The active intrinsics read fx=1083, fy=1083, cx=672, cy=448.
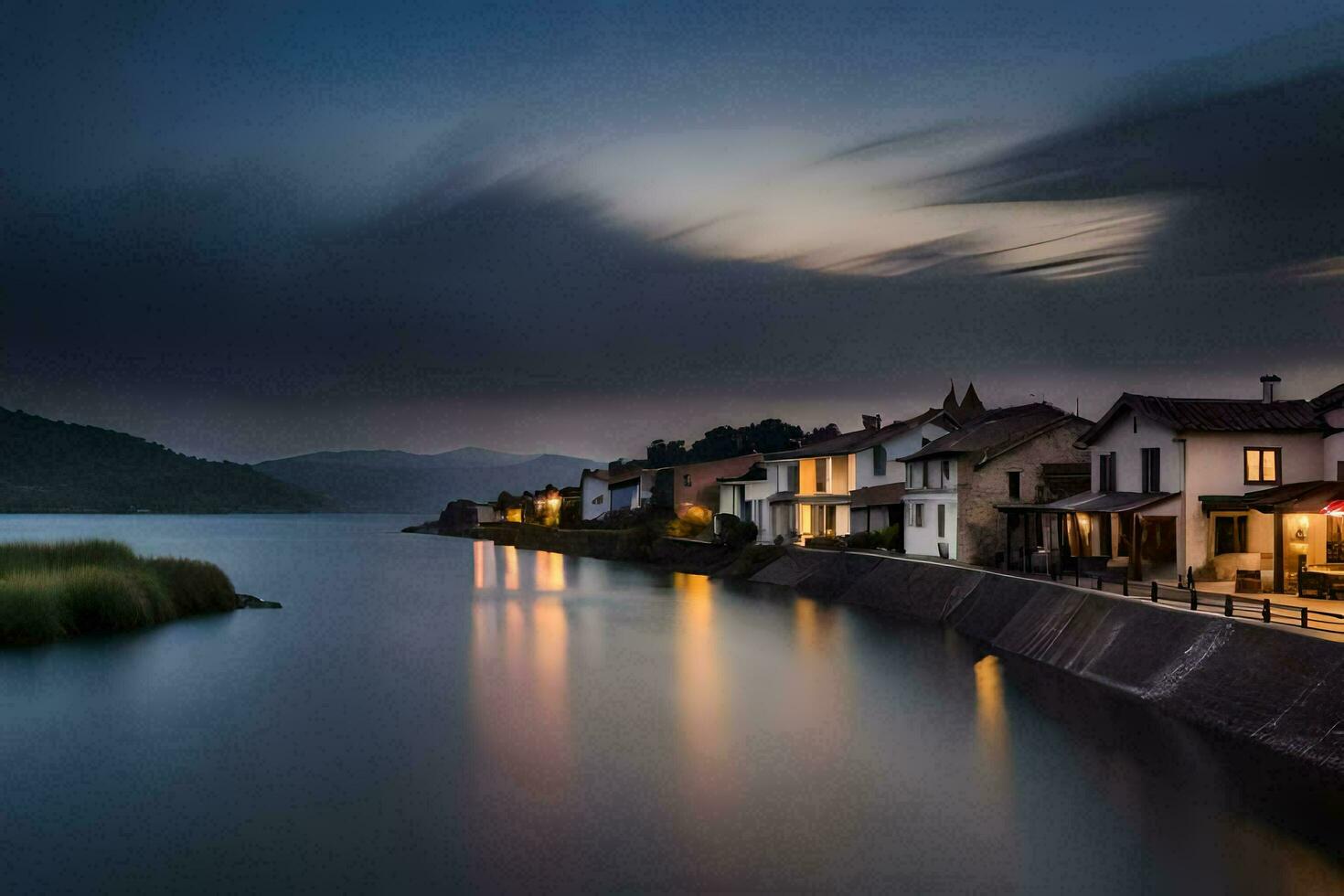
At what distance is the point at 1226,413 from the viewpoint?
33.0m

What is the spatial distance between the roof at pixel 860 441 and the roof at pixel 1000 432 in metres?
5.62

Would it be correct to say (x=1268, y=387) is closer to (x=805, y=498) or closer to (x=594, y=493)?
(x=805, y=498)

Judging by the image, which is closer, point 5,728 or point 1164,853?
point 1164,853

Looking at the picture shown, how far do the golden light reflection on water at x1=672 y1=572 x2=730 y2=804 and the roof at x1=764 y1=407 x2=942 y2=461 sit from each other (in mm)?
15695

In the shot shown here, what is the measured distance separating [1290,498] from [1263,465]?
14.5ft

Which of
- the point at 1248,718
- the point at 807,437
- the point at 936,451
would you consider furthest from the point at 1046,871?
the point at 807,437

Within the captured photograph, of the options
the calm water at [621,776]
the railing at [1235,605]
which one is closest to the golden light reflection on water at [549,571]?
the calm water at [621,776]

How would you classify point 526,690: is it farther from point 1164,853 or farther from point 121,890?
point 1164,853

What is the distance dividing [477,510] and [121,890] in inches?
5729

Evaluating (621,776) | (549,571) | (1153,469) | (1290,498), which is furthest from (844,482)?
(621,776)

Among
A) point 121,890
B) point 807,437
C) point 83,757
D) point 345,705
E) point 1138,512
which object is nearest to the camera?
point 121,890

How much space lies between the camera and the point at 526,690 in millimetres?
28359

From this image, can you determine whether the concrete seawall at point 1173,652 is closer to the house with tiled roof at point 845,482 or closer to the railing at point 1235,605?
the railing at point 1235,605

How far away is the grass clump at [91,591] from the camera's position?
1254 inches
